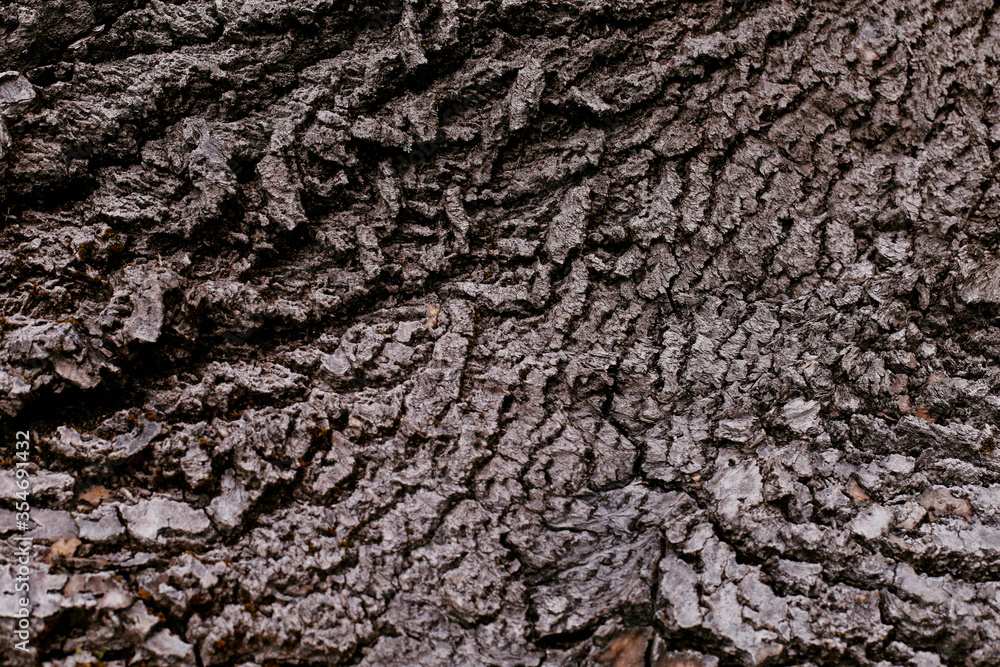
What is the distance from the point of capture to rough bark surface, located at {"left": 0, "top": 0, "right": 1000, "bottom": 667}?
64.9 inches

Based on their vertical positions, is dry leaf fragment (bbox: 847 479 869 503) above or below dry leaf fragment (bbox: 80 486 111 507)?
below

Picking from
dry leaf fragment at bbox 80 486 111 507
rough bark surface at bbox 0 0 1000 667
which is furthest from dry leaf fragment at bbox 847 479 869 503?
dry leaf fragment at bbox 80 486 111 507

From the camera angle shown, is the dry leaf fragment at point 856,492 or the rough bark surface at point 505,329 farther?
the dry leaf fragment at point 856,492

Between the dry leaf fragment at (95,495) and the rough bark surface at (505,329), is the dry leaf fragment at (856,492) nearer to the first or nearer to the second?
the rough bark surface at (505,329)

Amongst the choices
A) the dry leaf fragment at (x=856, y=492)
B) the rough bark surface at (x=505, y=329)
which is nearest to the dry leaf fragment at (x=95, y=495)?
the rough bark surface at (x=505, y=329)

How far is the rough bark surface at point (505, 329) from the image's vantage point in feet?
5.41

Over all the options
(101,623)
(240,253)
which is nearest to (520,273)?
(240,253)

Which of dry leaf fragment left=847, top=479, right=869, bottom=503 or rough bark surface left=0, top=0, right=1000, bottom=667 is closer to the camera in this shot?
rough bark surface left=0, top=0, right=1000, bottom=667

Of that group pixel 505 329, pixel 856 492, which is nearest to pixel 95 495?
pixel 505 329

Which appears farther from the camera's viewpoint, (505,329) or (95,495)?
(505,329)

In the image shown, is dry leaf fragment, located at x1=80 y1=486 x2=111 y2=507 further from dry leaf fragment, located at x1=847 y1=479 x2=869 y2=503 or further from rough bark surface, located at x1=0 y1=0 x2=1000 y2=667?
dry leaf fragment, located at x1=847 y1=479 x2=869 y2=503

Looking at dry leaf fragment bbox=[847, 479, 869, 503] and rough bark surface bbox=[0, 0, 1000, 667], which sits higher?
rough bark surface bbox=[0, 0, 1000, 667]

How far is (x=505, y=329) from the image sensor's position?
1.93 meters

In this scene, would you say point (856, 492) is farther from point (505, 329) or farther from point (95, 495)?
point (95, 495)
